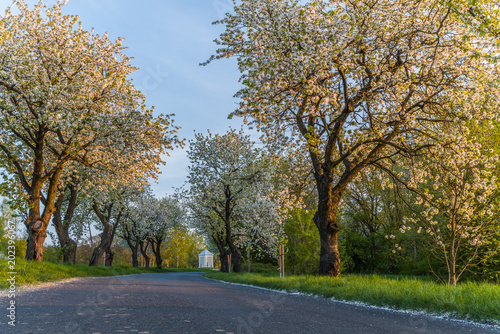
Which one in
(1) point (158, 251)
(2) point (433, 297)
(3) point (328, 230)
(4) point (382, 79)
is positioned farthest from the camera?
(1) point (158, 251)

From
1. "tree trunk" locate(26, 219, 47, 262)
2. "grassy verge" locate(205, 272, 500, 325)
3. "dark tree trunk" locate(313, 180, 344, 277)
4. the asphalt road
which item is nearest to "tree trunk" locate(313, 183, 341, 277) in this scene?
"dark tree trunk" locate(313, 180, 344, 277)

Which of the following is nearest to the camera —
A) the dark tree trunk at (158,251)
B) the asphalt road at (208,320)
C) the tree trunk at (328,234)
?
the asphalt road at (208,320)

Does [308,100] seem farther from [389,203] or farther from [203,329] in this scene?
[389,203]

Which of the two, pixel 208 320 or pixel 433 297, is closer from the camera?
pixel 208 320

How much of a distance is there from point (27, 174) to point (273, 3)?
16.0 m

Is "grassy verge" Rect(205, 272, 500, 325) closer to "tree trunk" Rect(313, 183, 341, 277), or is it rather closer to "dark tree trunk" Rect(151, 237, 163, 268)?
"tree trunk" Rect(313, 183, 341, 277)

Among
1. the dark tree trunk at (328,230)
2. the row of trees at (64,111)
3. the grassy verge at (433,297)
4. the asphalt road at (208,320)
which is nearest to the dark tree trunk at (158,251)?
the row of trees at (64,111)

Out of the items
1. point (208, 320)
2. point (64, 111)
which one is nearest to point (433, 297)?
point (208, 320)

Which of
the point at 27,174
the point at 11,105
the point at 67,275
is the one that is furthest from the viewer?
the point at 27,174

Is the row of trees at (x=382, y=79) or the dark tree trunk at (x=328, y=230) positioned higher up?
the row of trees at (x=382, y=79)

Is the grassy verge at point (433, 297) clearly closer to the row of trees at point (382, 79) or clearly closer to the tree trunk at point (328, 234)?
the tree trunk at point (328, 234)

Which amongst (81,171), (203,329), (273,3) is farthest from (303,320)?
(81,171)

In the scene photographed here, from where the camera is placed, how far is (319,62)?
10297mm

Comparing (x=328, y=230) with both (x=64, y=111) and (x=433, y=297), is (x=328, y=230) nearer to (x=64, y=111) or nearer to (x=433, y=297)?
(x=433, y=297)
